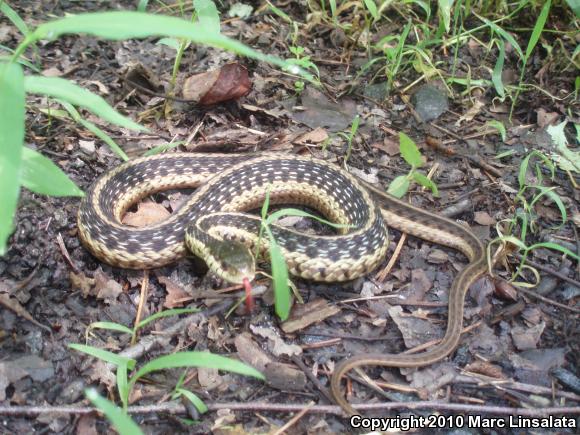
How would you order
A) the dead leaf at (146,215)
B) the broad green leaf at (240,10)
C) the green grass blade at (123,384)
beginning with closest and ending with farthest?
1. the green grass blade at (123,384)
2. the dead leaf at (146,215)
3. the broad green leaf at (240,10)

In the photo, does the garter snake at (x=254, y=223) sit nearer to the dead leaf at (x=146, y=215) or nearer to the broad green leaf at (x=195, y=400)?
the dead leaf at (x=146, y=215)

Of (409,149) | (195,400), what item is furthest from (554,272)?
(195,400)

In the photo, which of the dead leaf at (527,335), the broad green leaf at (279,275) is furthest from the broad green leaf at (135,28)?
the dead leaf at (527,335)

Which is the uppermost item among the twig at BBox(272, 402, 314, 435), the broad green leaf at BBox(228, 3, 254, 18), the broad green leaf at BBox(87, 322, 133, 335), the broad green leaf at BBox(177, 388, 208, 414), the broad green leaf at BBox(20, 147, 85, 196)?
the broad green leaf at BBox(20, 147, 85, 196)

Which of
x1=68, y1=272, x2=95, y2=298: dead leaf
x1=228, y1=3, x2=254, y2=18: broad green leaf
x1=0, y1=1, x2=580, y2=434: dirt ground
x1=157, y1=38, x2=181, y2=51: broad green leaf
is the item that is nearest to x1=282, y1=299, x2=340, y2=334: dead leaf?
x1=0, y1=1, x2=580, y2=434: dirt ground

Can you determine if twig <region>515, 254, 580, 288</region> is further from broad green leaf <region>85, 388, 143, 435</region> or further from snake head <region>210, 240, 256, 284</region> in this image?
broad green leaf <region>85, 388, 143, 435</region>

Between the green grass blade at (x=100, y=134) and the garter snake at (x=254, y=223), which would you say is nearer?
the garter snake at (x=254, y=223)

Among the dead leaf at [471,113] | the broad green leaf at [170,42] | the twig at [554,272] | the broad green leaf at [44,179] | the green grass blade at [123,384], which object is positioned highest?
the broad green leaf at [44,179]

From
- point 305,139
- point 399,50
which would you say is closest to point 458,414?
point 305,139
